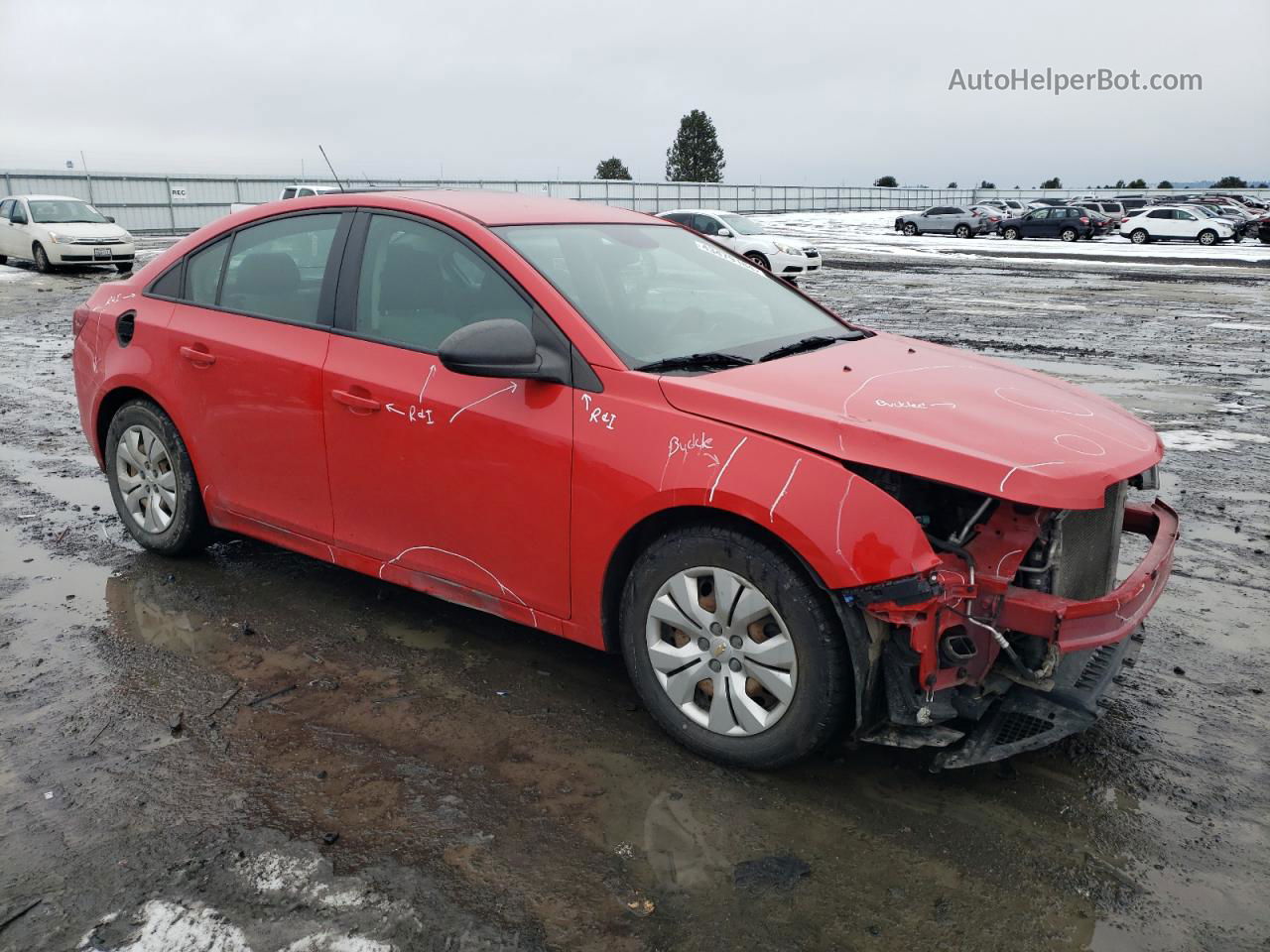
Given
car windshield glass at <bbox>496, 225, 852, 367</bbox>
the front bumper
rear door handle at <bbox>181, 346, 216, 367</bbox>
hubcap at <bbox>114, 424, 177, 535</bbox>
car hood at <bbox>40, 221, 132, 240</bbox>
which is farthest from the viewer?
car hood at <bbox>40, 221, 132, 240</bbox>

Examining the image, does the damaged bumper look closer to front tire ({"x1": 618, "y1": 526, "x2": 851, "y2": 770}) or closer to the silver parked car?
front tire ({"x1": 618, "y1": 526, "x2": 851, "y2": 770})

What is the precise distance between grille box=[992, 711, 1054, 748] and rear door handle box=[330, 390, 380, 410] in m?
2.45

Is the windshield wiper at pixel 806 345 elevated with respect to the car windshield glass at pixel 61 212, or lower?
lower

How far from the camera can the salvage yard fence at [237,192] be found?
37.1 metres

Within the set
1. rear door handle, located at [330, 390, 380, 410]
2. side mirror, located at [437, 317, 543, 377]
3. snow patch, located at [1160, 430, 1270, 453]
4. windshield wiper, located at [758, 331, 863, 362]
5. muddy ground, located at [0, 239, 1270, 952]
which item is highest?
side mirror, located at [437, 317, 543, 377]

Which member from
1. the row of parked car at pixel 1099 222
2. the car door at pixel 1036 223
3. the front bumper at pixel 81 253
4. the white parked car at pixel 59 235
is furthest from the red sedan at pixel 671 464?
the car door at pixel 1036 223

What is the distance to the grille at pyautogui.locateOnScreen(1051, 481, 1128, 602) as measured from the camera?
10.6ft

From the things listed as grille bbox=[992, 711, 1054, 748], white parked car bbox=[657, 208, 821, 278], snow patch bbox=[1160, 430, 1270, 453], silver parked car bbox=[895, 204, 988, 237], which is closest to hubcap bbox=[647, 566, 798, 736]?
grille bbox=[992, 711, 1054, 748]

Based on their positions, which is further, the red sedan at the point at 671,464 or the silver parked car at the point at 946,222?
the silver parked car at the point at 946,222

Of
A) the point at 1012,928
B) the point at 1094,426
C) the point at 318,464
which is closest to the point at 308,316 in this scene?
the point at 318,464

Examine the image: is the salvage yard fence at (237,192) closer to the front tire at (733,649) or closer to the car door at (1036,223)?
the car door at (1036,223)

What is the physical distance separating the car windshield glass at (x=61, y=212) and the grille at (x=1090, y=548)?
24512mm

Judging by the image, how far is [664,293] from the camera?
4207 mm

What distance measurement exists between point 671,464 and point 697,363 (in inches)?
20.5
